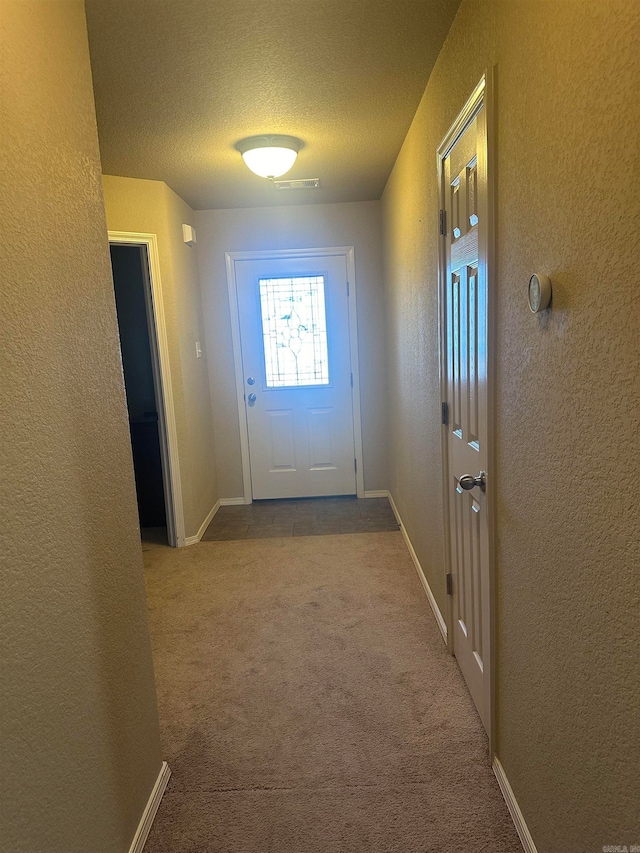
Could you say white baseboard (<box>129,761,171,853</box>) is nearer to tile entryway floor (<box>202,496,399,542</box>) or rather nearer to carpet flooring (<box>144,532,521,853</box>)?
carpet flooring (<box>144,532,521,853</box>)

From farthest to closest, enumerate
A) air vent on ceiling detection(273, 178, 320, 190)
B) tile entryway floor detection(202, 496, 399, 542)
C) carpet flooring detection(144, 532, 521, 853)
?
tile entryway floor detection(202, 496, 399, 542)
air vent on ceiling detection(273, 178, 320, 190)
carpet flooring detection(144, 532, 521, 853)

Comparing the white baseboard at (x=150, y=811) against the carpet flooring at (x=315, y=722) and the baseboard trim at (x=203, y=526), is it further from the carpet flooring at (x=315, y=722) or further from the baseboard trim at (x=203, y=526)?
the baseboard trim at (x=203, y=526)

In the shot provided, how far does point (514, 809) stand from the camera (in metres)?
1.56

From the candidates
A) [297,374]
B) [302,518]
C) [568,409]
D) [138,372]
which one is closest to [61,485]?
[568,409]

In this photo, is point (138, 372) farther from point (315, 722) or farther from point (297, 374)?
point (315, 722)

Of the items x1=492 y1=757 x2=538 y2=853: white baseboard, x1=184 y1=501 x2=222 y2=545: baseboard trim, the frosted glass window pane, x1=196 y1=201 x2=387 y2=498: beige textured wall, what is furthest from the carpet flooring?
the frosted glass window pane

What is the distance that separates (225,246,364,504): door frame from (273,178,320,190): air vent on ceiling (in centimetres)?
68

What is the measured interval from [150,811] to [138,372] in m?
3.35

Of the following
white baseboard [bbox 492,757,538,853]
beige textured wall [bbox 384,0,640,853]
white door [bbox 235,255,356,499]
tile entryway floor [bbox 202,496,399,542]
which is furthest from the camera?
white door [bbox 235,255,356,499]

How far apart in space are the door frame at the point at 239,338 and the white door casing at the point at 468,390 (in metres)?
2.32

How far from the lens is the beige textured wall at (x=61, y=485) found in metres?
1.06

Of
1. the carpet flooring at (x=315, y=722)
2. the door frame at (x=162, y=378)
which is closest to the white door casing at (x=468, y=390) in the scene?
the carpet flooring at (x=315, y=722)

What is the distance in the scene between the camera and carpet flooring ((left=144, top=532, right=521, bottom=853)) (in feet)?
5.23

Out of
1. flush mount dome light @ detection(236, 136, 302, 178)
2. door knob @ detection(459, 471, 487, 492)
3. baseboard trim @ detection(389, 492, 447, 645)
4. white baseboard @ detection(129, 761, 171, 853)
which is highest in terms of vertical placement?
flush mount dome light @ detection(236, 136, 302, 178)
